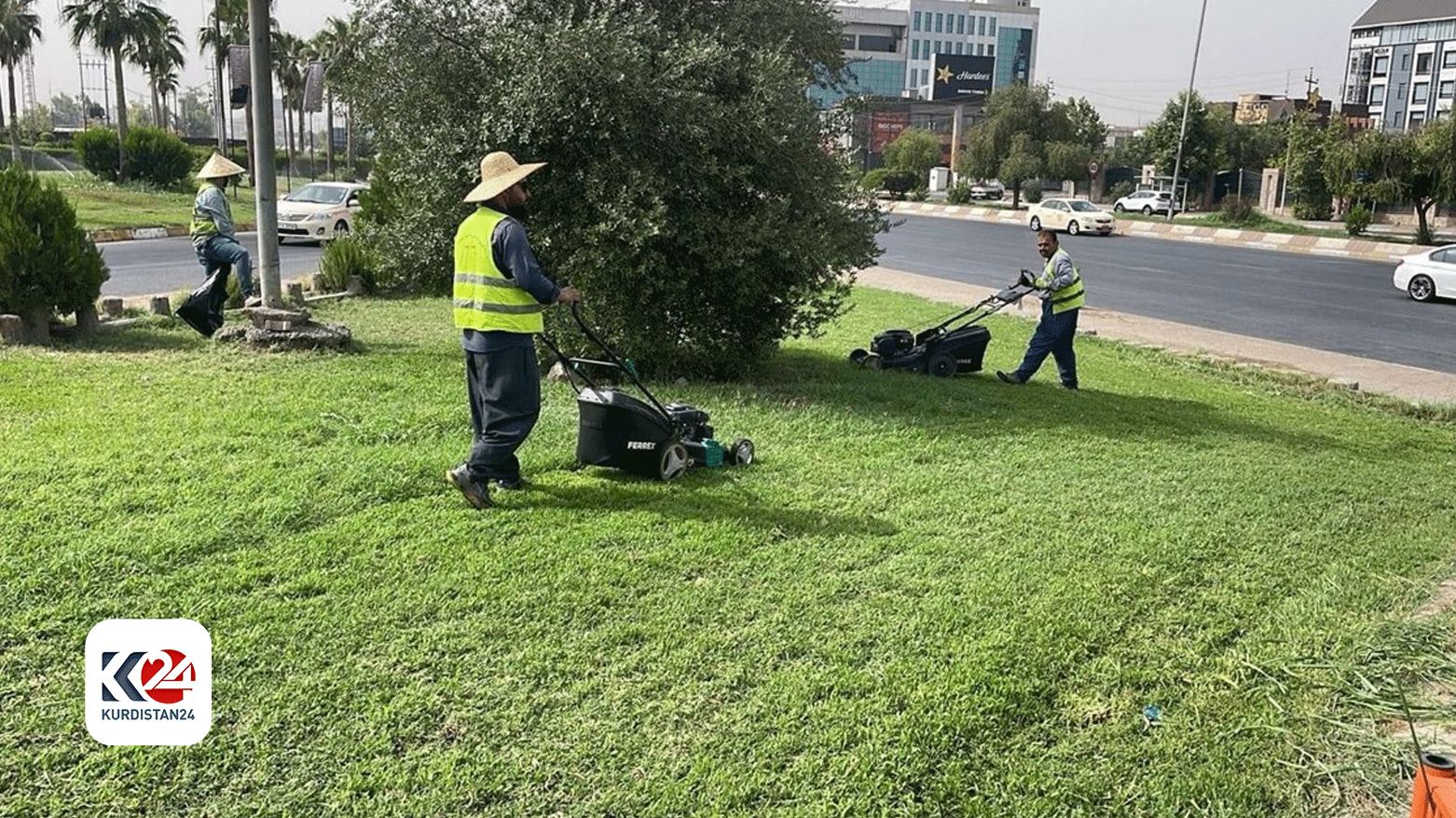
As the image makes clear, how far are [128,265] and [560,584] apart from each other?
16512 millimetres

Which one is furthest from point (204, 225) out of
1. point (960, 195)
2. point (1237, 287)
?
point (960, 195)

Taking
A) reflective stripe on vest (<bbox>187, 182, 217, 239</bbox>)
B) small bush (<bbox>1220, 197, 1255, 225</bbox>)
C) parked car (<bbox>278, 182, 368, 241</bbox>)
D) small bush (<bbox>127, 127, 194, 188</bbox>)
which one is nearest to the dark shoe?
reflective stripe on vest (<bbox>187, 182, 217, 239</bbox>)

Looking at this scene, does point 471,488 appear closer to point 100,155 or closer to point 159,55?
point 100,155

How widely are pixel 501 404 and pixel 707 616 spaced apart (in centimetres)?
167

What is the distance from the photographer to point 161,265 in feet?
60.1

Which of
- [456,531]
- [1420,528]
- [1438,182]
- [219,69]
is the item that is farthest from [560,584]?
[219,69]

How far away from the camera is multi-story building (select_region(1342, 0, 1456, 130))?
100312 millimetres

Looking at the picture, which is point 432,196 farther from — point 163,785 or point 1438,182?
point 1438,182

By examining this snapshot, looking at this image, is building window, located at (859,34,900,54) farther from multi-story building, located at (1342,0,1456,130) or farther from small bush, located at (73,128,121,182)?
small bush, located at (73,128,121,182)

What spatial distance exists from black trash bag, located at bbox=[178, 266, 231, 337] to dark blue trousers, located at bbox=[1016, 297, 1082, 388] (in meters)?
7.12

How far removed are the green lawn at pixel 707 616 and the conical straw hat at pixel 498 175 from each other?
59.0 inches

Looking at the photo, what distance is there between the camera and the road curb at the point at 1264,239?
3512cm

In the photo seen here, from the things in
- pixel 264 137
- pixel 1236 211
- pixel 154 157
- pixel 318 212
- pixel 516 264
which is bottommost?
pixel 318 212

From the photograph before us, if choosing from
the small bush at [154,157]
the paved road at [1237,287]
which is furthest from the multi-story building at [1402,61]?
the small bush at [154,157]
